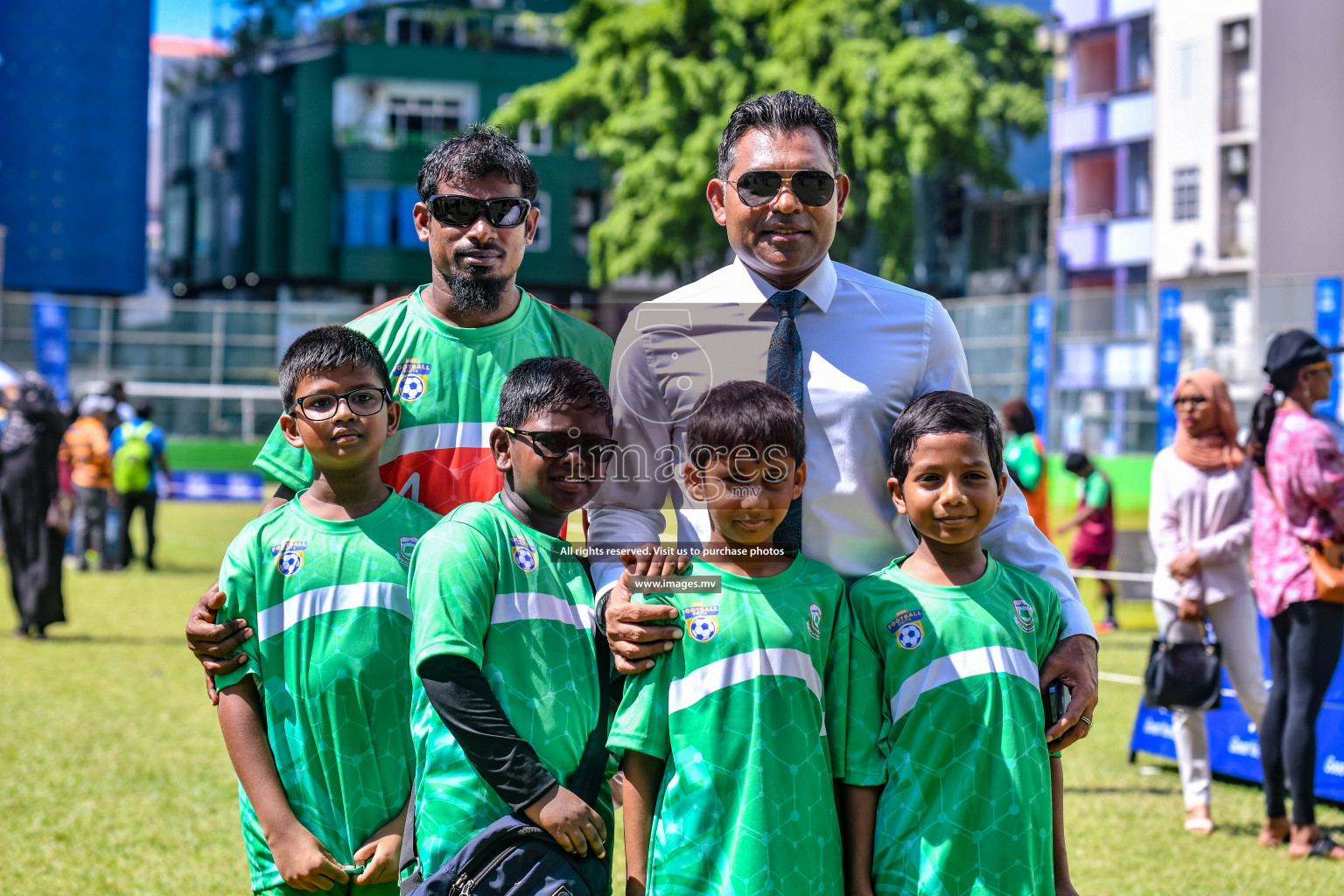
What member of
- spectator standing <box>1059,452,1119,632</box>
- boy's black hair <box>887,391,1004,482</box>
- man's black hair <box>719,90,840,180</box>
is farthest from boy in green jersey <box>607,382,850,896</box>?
spectator standing <box>1059,452,1119,632</box>

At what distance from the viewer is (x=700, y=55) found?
27016 mm

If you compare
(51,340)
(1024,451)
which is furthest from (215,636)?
(51,340)

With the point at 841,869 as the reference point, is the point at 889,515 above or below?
above

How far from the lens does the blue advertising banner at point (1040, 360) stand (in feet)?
61.4

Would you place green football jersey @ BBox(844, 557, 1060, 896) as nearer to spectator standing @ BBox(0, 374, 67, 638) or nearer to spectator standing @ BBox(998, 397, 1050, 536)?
spectator standing @ BBox(998, 397, 1050, 536)

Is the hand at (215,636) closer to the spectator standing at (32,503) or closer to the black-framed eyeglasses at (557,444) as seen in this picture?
the black-framed eyeglasses at (557,444)

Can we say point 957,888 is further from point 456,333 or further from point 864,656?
point 456,333

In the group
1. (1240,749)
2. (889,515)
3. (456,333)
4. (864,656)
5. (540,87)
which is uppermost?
(540,87)

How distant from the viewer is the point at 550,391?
2635 mm

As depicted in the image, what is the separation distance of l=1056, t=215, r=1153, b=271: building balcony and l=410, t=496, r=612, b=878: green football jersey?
28.8 m

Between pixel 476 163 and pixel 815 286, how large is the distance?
894mm

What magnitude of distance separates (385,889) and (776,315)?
1501mm

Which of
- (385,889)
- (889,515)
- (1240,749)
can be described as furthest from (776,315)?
(1240,749)

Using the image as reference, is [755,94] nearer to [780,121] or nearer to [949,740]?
[780,121]
